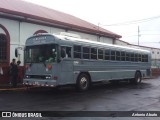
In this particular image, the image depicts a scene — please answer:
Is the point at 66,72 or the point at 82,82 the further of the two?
the point at 82,82

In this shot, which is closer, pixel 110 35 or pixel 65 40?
pixel 65 40

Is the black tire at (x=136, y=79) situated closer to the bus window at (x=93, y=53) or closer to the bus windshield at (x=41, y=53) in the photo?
the bus window at (x=93, y=53)

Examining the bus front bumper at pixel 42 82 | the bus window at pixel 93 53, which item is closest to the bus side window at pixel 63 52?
the bus front bumper at pixel 42 82

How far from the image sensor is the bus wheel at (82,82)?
48.5 feet

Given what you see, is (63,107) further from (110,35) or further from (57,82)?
(110,35)

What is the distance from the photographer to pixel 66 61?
1393cm

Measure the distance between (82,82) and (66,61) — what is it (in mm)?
1800

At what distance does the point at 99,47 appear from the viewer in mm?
16656

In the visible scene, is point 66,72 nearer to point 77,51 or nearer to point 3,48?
point 77,51

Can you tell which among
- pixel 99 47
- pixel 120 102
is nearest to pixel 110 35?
pixel 99 47

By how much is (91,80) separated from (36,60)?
3.62 m

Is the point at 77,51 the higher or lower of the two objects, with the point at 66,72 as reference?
higher

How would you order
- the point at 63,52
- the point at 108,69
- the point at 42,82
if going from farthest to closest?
the point at 108,69 → the point at 63,52 → the point at 42,82

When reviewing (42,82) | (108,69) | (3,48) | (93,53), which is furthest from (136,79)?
(3,48)
